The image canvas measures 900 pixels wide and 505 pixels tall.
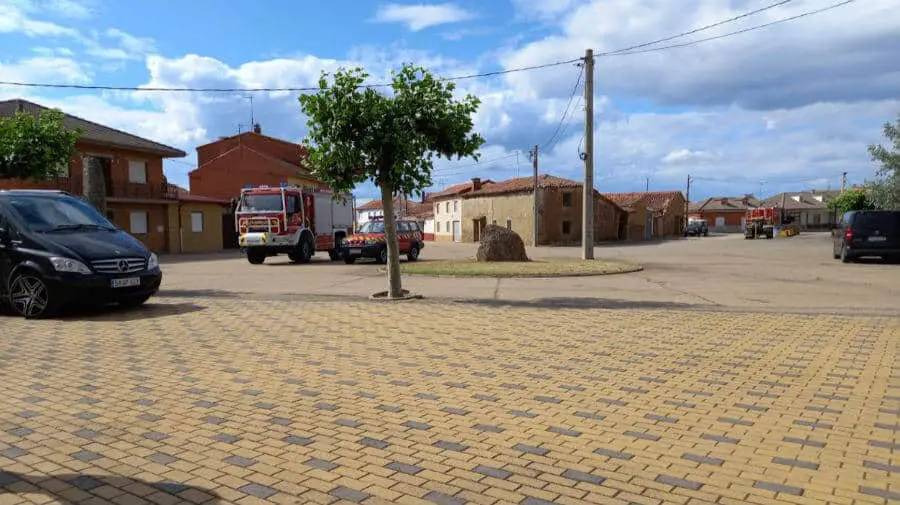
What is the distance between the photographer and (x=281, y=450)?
3.90m

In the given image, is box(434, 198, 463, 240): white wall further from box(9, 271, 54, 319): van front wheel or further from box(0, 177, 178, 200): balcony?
box(9, 271, 54, 319): van front wheel

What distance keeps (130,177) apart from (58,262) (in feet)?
98.4

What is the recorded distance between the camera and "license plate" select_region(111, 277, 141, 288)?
30.3 ft

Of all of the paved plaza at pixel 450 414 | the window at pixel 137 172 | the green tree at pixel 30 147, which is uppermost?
the window at pixel 137 172

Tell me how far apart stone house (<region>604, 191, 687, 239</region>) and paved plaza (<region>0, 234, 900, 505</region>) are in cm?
6168

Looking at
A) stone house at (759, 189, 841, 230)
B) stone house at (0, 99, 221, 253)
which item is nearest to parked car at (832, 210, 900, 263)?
stone house at (0, 99, 221, 253)

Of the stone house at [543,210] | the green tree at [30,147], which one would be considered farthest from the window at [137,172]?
the stone house at [543,210]

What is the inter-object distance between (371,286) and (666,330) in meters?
8.30

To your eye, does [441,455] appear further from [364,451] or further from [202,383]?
[202,383]

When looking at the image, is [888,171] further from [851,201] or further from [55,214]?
[851,201]

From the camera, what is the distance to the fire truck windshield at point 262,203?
76.3 feet

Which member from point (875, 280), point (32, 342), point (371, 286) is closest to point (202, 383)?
point (32, 342)

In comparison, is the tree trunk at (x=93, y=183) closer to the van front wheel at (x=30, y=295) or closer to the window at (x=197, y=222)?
the van front wheel at (x=30, y=295)

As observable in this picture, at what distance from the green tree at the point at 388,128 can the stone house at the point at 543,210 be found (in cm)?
4067
